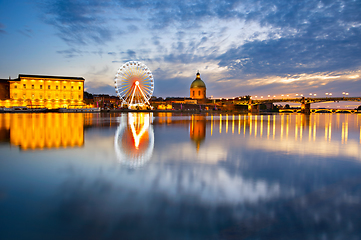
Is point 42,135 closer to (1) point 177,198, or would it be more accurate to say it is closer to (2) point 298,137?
(1) point 177,198

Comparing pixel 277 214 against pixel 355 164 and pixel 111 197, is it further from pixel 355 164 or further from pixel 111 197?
pixel 355 164

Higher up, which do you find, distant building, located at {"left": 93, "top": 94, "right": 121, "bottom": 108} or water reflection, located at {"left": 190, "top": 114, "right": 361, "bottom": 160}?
distant building, located at {"left": 93, "top": 94, "right": 121, "bottom": 108}

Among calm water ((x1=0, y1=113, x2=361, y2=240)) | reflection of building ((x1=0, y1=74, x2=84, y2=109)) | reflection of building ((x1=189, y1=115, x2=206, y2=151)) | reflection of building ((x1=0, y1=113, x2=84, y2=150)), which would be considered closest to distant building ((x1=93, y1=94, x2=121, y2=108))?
reflection of building ((x1=0, y1=74, x2=84, y2=109))

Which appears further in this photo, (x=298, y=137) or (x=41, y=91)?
(x=41, y=91)

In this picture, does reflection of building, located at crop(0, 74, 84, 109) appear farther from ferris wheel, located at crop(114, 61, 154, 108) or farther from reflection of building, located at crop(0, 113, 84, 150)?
reflection of building, located at crop(0, 113, 84, 150)

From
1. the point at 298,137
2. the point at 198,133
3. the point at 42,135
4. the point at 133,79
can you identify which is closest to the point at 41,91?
the point at 133,79

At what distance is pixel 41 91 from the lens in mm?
79375

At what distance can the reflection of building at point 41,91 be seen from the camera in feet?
251

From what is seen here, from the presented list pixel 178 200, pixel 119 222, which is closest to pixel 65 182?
pixel 119 222

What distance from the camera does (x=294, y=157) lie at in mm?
8164

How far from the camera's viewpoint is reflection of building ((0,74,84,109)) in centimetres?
7662

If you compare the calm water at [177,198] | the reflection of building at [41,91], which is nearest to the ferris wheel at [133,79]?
the reflection of building at [41,91]

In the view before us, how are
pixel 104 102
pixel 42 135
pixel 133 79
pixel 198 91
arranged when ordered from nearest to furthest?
pixel 42 135
pixel 133 79
pixel 104 102
pixel 198 91

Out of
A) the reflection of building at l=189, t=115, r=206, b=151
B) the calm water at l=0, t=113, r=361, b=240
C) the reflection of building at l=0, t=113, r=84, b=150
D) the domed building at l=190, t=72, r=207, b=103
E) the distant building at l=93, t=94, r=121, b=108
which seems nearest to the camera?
the calm water at l=0, t=113, r=361, b=240
